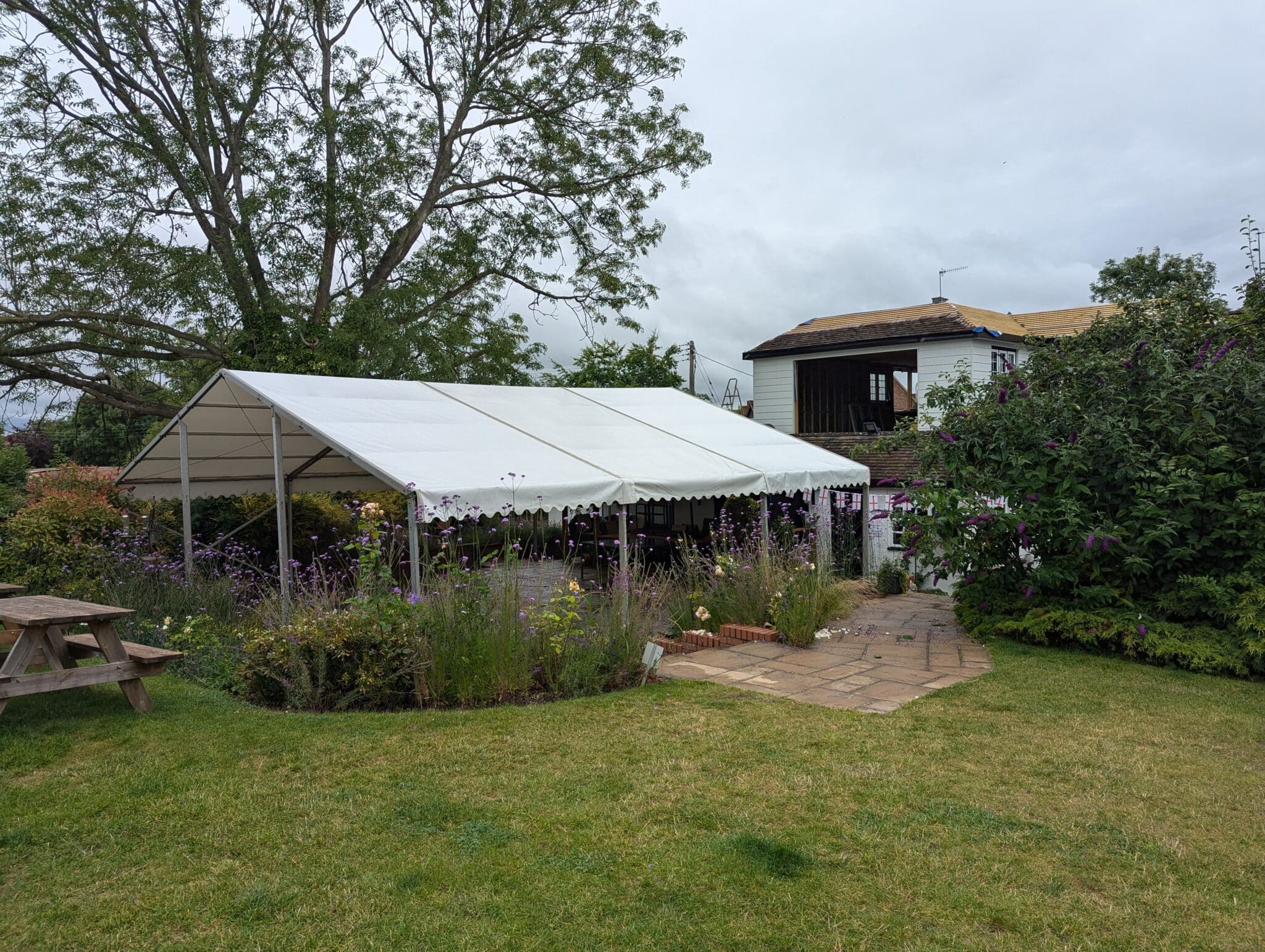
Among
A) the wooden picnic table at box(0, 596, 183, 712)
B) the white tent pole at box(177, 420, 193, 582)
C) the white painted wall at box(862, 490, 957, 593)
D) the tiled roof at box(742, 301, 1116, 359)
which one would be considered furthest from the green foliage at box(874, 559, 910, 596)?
the wooden picnic table at box(0, 596, 183, 712)

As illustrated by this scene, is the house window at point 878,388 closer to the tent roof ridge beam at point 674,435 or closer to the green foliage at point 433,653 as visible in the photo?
the tent roof ridge beam at point 674,435

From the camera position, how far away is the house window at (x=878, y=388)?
Result: 848 inches

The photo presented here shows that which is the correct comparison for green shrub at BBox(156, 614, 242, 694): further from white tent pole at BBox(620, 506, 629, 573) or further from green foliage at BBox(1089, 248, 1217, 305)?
green foliage at BBox(1089, 248, 1217, 305)

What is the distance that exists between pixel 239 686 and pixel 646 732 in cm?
290

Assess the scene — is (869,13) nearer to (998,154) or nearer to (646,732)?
(998,154)

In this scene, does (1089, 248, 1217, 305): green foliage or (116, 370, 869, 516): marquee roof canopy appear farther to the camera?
(1089, 248, 1217, 305): green foliage

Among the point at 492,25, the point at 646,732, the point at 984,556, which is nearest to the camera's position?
the point at 646,732

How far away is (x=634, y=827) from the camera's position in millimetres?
3707

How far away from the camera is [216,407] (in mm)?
9570

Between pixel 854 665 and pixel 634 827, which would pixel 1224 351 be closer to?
pixel 854 665

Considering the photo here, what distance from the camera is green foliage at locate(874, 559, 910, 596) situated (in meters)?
12.0

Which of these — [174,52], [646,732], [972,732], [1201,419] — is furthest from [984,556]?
[174,52]

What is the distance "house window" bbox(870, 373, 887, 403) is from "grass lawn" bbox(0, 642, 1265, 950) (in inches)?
639

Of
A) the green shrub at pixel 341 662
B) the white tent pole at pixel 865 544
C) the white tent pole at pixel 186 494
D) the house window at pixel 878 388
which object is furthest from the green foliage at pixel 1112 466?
the house window at pixel 878 388
